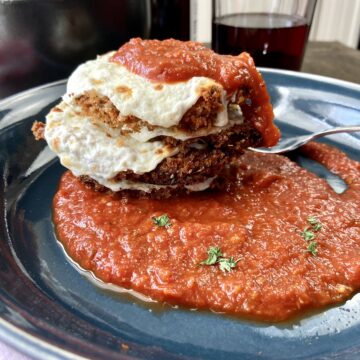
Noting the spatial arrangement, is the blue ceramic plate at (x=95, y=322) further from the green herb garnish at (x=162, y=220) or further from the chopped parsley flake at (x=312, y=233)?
the green herb garnish at (x=162, y=220)

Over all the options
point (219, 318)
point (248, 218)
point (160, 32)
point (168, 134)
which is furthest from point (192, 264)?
point (160, 32)

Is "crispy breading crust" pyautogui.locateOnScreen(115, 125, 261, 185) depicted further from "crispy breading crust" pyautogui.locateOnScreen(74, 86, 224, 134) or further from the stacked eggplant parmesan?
"crispy breading crust" pyautogui.locateOnScreen(74, 86, 224, 134)

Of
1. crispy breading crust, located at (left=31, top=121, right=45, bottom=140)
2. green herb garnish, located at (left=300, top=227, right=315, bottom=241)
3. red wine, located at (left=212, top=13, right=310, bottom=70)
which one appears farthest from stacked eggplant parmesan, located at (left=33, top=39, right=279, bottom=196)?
red wine, located at (left=212, top=13, right=310, bottom=70)

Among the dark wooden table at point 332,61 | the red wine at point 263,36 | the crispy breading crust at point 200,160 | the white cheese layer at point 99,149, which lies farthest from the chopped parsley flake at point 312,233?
the dark wooden table at point 332,61

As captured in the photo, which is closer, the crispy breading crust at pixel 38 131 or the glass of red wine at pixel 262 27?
the crispy breading crust at pixel 38 131

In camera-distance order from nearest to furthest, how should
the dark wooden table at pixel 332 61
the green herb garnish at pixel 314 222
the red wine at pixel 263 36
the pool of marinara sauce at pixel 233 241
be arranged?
the pool of marinara sauce at pixel 233 241 → the green herb garnish at pixel 314 222 → the red wine at pixel 263 36 → the dark wooden table at pixel 332 61

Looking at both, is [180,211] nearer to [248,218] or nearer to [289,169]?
[248,218]
